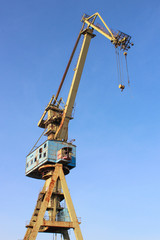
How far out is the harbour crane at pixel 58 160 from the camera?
1272 inches

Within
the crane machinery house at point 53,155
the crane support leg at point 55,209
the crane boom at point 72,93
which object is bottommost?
the crane support leg at point 55,209

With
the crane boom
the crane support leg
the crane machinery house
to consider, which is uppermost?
the crane boom

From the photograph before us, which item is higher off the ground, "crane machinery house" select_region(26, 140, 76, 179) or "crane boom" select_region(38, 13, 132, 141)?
"crane boom" select_region(38, 13, 132, 141)

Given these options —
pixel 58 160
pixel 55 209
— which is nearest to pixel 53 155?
→ pixel 58 160

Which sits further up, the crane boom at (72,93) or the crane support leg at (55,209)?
the crane boom at (72,93)

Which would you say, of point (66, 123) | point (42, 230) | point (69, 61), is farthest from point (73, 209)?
point (69, 61)

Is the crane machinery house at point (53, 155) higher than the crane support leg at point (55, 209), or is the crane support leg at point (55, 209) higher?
the crane machinery house at point (53, 155)

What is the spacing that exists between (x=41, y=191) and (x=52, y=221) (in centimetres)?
648

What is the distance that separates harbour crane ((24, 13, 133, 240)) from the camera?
106 ft

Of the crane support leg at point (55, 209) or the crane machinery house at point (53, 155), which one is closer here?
the crane support leg at point (55, 209)

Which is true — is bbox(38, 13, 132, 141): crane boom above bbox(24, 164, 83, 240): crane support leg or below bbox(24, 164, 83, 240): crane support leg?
above

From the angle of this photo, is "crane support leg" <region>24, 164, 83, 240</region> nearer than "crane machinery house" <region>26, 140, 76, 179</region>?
Yes

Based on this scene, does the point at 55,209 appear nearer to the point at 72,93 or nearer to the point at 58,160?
the point at 58,160

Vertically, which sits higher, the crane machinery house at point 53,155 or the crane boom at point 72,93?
the crane boom at point 72,93
